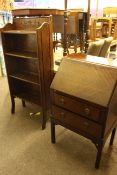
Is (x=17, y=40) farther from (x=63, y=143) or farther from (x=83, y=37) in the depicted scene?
(x=63, y=143)

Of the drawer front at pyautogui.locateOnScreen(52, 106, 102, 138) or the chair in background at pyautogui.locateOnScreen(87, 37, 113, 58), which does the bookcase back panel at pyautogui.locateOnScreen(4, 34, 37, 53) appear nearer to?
the chair in background at pyautogui.locateOnScreen(87, 37, 113, 58)

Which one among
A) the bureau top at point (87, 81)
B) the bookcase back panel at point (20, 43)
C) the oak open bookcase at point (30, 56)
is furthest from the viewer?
the bookcase back panel at point (20, 43)

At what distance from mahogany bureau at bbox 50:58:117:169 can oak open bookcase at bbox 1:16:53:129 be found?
0.36m

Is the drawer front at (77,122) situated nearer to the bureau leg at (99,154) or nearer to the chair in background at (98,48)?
the bureau leg at (99,154)

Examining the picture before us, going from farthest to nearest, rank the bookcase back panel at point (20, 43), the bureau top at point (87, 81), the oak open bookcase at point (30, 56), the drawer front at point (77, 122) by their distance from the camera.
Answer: the bookcase back panel at point (20, 43)
the oak open bookcase at point (30, 56)
the drawer front at point (77, 122)
the bureau top at point (87, 81)

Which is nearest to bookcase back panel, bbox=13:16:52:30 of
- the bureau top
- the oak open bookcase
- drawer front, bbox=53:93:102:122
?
the oak open bookcase

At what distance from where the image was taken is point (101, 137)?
1387 millimetres

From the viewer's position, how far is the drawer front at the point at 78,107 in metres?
1.32

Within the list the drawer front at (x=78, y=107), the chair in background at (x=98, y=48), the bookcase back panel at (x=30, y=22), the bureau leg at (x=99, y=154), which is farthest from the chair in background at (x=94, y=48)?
the bureau leg at (x=99, y=154)

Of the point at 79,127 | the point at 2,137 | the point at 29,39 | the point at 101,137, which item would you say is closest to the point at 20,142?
the point at 2,137

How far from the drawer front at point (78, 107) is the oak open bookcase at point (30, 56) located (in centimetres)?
44

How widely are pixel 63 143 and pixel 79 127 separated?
481mm

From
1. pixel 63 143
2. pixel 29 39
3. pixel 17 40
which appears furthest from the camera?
pixel 17 40

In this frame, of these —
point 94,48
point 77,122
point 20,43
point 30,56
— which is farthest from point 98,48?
point 77,122
